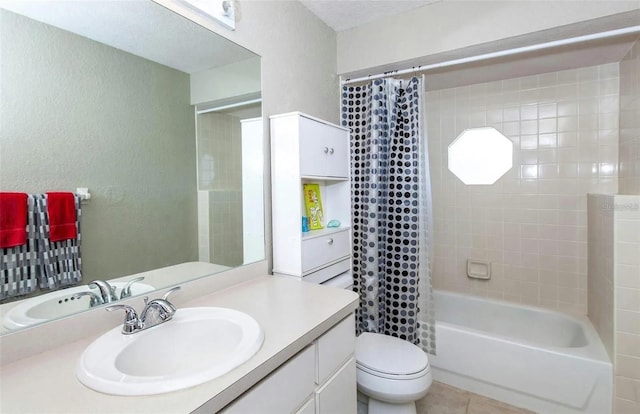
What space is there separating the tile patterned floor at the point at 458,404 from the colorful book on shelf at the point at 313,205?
1.10m

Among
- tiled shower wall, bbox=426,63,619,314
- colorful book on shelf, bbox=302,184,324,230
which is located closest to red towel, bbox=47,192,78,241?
colorful book on shelf, bbox=302,184,324,230

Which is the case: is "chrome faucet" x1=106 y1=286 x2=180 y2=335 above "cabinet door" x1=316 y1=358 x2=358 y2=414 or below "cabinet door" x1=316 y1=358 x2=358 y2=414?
above

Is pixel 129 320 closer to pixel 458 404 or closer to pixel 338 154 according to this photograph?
pixel 338 154

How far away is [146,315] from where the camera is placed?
3.21 ft

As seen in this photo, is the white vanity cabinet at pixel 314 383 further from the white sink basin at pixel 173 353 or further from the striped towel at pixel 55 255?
the striped towel at pixel 55 255

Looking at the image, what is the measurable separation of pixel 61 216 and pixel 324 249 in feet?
3.87

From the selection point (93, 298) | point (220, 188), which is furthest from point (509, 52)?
point (93, 298)

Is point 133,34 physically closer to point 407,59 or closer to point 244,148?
point 244,148

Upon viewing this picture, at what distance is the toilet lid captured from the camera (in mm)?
1520

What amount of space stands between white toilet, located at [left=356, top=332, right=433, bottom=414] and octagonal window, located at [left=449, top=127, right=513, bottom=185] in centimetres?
169

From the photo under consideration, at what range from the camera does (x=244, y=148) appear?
5.22ft

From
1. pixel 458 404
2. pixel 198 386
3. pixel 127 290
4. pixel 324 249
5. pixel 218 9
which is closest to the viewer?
pixel 198 386

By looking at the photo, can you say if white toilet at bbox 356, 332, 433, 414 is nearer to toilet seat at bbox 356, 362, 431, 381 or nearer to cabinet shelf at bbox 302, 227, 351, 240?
toilet seat at bbox 356, 362, 431, 381

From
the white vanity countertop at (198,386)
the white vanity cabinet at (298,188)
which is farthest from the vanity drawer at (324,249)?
the white vanity countertop at (198,386)
